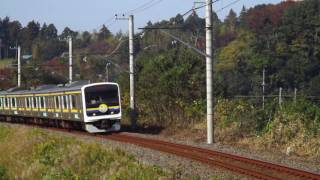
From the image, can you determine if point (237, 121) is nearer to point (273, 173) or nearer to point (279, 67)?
point (273, 173)

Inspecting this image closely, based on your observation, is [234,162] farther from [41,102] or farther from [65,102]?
[41,102]

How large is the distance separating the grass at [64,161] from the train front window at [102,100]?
3966mm

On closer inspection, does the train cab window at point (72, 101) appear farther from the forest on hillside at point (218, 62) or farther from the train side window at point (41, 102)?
the train side window at point (41, 102)

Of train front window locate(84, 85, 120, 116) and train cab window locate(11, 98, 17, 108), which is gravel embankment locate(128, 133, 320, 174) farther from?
train cab window locate(11, 98, 17, 108)

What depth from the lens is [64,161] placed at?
58.5 ft

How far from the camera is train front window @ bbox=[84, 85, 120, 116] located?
97.6 feet

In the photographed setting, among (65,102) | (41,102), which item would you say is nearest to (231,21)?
(41,102)

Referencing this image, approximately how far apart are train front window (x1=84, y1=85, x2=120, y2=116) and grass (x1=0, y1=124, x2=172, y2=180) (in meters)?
3.97

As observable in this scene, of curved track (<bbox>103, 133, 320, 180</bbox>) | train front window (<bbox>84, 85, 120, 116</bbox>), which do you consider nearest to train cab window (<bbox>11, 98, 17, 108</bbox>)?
train front window (<bbox>84, 85, 120, 116</bbox>)

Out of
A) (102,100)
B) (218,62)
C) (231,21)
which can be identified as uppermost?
(231,21)

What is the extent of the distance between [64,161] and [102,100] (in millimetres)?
12393

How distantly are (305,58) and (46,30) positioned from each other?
394 feet

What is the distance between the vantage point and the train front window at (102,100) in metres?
29.8

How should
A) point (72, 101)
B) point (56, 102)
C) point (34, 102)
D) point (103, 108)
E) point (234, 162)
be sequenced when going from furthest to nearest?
point (34, 102) < point (56, 102) < point (72, 101) < point (103, 108) < point (234, 162)
